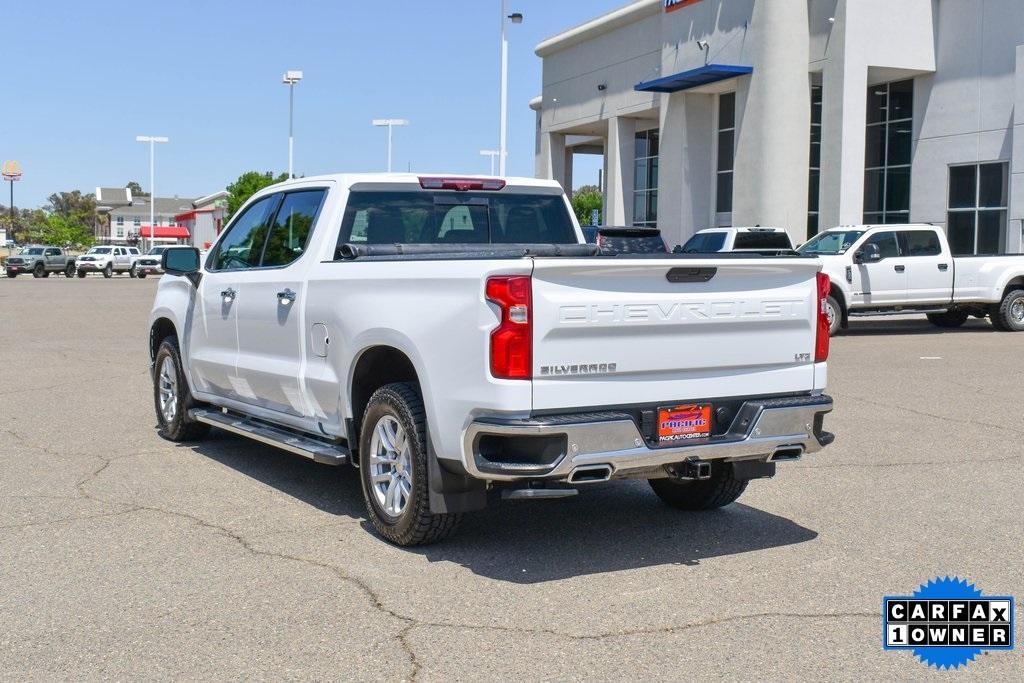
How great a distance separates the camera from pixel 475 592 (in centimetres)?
541

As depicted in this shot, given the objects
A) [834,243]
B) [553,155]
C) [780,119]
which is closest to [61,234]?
[553,155]

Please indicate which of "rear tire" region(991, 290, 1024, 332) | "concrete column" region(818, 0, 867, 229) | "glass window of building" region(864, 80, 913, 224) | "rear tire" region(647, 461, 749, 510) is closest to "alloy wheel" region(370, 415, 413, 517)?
"rear tire" region(647, 461, 749, 510)

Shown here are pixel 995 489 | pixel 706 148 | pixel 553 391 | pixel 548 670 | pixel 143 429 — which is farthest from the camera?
pixel 706 148

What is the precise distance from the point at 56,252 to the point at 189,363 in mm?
61041

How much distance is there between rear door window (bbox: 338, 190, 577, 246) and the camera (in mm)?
7184

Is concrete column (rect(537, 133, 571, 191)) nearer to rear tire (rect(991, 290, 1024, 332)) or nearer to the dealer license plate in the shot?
rear tire (rect(991, 290, 1024, 332))

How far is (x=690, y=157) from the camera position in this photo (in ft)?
140

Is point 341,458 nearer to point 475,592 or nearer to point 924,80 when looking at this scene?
point 475,592

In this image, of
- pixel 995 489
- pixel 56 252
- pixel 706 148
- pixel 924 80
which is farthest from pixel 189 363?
pixel 56 252

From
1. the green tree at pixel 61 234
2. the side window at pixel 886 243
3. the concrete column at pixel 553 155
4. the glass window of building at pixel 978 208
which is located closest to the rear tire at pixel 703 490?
the side window at pixel 886 243

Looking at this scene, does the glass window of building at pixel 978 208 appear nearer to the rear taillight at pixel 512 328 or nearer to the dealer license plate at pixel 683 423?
the dealer license plate at pixel 683 423

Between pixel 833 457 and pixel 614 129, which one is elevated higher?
pixel 614 129

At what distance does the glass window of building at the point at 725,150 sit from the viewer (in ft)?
138

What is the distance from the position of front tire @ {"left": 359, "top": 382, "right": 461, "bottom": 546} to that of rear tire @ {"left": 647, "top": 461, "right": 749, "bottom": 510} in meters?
1.67
